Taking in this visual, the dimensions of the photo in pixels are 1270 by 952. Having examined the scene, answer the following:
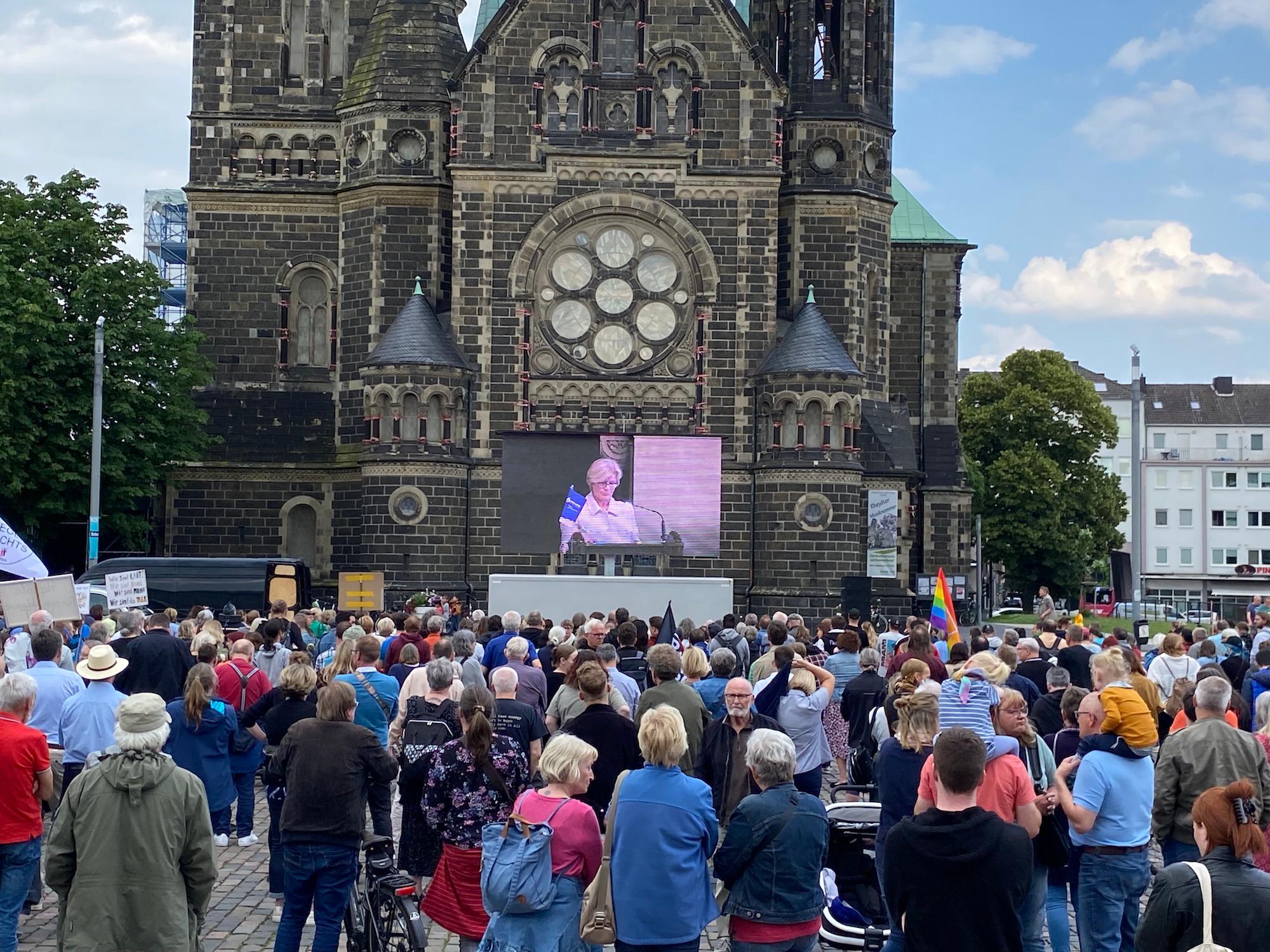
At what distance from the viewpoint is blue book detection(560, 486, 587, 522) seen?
138 ft

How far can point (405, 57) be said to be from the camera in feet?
145

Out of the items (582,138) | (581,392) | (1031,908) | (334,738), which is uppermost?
(582,138)

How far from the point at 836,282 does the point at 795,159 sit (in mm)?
3340

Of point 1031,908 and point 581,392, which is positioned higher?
point 581,392

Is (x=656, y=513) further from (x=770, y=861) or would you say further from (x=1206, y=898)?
(x=1206, y=898)

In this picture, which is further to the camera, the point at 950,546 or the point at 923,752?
the point at 950,546

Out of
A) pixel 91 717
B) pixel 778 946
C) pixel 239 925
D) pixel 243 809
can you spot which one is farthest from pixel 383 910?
pixel 243 809

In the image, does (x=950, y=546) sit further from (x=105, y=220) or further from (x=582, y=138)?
(x=105, y=220)

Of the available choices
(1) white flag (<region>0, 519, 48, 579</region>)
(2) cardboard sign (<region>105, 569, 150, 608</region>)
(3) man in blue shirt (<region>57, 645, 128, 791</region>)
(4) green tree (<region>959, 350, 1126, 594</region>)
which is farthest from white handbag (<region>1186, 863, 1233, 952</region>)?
(4) green tree (<region>959, 350, 1126, 594</region>)

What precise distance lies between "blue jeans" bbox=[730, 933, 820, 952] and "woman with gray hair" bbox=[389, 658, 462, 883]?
2.36 meters

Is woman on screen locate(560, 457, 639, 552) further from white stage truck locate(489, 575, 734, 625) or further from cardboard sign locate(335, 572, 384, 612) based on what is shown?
white stage truck locate(489, 575, 734, 625)

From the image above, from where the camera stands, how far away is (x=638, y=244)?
4347cm

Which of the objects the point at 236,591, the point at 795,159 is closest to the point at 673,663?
the point at 236,591

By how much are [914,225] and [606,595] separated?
2284 centimetres
